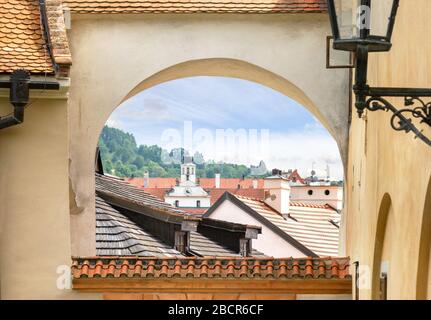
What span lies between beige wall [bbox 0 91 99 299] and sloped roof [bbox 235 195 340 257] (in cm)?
2536

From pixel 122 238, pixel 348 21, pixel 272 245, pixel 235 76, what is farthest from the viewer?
pixel 272 245

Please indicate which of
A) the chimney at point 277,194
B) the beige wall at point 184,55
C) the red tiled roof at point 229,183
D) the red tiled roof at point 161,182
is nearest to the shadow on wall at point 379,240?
the beige wall at point 184,55

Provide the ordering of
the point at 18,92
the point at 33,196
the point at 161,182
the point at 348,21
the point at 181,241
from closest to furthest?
the point at 348,21
the point at 18,92
the point at 33,196
the point at 181,241
the point at 161,182

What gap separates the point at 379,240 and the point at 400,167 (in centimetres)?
275

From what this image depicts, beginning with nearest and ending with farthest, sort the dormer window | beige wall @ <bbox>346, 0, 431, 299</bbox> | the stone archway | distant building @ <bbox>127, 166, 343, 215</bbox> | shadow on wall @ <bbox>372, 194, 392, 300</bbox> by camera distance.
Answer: beige wall @ <bbox>346, 0, 431, 299</bbox>
shadow on wall @ <bbox>372, 194, 392, 300</bbox>
the stone archway
the dormer window
distant building @ <bbox>127, 166, 343, 215</bbox>

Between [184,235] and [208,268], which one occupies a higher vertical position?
[208,268]

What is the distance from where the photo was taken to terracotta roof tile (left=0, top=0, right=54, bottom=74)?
1534 centimetres

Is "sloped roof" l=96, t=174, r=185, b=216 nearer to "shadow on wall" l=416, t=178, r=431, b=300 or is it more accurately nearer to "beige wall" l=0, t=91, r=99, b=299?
"beige wall" l=0, t=91, r=99, b=299

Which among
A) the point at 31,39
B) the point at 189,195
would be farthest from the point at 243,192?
the point at 31,39

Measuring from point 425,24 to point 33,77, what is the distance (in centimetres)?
794

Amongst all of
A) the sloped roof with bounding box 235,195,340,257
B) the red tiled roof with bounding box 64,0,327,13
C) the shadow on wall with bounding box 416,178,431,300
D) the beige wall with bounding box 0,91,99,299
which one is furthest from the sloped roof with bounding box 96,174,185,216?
the shadow on wall with bounding box 416,178,431,300

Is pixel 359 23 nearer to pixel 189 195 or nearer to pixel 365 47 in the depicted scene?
pixel 365 47

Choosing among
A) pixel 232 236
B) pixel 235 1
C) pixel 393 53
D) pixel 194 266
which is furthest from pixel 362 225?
pixel 232 236

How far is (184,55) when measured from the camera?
66.7 feet
